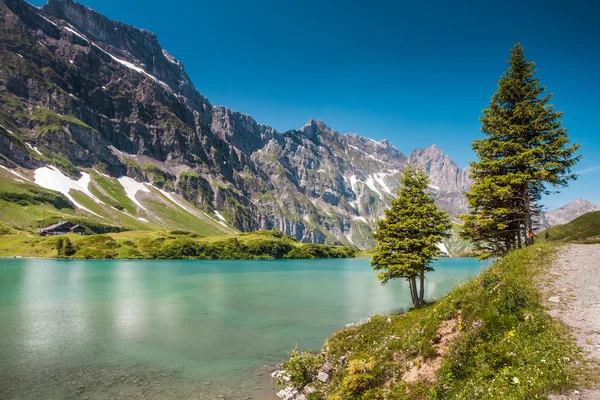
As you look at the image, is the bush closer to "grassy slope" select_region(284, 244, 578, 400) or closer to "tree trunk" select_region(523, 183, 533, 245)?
"grassy slope" select_region(284, 244, 578, 400)

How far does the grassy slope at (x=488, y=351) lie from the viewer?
988 cm

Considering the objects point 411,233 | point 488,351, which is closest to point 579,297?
point 488,351

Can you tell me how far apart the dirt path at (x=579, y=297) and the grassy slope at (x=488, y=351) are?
0.41 m

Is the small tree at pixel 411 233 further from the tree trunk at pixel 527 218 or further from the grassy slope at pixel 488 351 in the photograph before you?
the grassy slope at pixel 488 351

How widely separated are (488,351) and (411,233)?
22.1 m

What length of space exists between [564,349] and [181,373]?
24.2m

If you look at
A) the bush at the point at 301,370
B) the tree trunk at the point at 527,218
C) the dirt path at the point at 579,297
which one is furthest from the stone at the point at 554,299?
the tree trunk at the point at 527,218

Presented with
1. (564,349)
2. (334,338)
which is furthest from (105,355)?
(564,349)

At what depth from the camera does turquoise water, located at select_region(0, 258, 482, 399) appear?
23141mm

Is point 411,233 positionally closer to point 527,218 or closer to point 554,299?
point 527,218

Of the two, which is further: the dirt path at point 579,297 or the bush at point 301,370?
the bush at point 301,370

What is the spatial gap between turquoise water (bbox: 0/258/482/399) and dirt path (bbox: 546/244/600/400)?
9.31 metres

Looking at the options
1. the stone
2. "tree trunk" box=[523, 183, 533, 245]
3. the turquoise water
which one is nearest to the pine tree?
"tree trunk" box=[523, 183, 533, 245]

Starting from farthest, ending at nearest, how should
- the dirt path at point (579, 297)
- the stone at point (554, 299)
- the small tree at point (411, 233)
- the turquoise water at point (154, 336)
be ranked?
the small tree at point (411, 233) → the turquoise water at point (154, 336) → the stone at point (554, 299) → the dirt path at point (579, 297)
